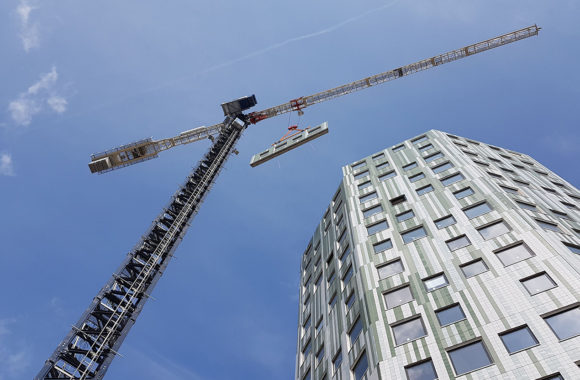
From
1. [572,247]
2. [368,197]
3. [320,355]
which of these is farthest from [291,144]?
[572,247]

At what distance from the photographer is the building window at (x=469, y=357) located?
20.1m

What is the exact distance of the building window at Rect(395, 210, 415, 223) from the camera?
3494cm

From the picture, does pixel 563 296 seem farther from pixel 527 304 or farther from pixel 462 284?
pixel 462 284

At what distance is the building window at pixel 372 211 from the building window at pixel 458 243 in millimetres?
9500

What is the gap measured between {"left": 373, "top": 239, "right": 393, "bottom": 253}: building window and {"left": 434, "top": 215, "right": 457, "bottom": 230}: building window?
388 centimetres

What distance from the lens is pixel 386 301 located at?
27.2 m

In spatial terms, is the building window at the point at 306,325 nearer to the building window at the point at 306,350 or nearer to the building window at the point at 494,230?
the building window at the point at 306,350

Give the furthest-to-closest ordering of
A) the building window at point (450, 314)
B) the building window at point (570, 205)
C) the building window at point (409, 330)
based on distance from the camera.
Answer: the building window at point (570, 205) < the building window at point (409, 330) < the building window at point (450, 314)

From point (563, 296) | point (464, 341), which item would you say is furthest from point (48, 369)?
point (563, 296)

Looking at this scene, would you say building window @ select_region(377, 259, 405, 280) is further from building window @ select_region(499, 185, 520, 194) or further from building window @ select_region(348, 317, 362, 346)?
building window @ select_region(499, 185, 520, 194)

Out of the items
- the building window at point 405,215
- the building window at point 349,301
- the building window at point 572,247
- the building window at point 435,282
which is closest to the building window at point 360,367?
the building window at point 349,301

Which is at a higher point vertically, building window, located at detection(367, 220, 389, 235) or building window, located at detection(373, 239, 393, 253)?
building window, located at detection(367, 220, 389, 235)

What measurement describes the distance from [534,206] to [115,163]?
158 ft

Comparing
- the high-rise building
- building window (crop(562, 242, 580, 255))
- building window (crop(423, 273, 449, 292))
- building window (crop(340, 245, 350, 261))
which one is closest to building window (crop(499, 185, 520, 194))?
the high-rise building
